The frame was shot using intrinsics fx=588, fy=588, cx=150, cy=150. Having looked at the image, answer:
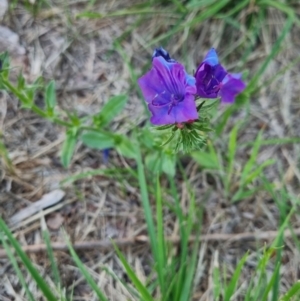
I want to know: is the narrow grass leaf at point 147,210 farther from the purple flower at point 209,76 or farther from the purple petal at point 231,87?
the purple flower at point 209,76

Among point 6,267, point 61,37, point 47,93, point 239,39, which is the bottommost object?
point 6,267

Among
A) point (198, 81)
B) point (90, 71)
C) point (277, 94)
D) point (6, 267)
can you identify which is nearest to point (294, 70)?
point (277, 94)

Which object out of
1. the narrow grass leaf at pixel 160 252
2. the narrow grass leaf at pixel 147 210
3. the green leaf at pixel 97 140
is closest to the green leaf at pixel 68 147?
the green leaf at pixel 97 140

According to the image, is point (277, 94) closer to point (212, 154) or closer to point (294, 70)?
point (294, 70)

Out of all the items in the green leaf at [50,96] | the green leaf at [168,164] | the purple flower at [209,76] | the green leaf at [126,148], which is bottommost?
the green leaf at [168,164]

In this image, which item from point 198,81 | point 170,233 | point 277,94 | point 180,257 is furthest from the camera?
point 277,94
